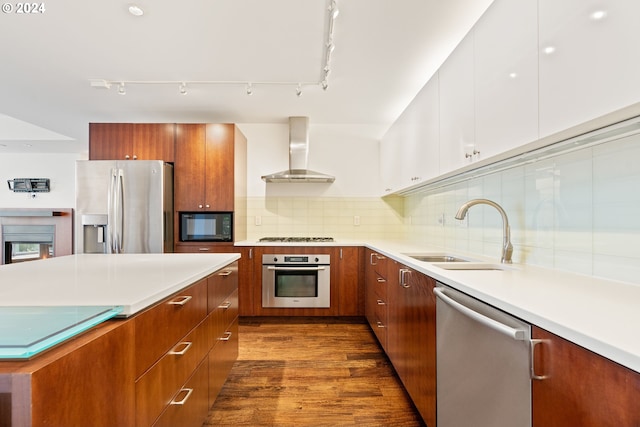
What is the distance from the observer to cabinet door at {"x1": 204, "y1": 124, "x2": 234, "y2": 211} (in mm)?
3152

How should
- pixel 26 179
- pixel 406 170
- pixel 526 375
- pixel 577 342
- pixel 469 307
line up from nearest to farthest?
pixel 577 342, pixel 526 375, pixel 469 307, pixel 406 170, pixel 26 179

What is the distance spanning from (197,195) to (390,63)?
236 centimetres

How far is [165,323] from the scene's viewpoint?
101 centimetres

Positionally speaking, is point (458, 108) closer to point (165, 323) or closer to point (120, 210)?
point (165, 323)

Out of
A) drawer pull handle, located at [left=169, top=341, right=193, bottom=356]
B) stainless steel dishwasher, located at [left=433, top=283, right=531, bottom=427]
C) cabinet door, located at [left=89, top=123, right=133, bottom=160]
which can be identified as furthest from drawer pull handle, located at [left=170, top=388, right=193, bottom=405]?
cabinet door, located at [left=89, top=123, right=133, bottom=160]

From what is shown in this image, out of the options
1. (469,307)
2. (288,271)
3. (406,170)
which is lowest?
(288,271)

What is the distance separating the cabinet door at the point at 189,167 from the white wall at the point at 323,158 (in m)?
0.69

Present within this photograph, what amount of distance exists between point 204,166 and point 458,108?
2590mm

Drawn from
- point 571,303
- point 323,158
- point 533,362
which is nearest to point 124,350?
point 533,362

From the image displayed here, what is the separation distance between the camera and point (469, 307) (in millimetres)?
1035

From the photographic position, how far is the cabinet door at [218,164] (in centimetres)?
315

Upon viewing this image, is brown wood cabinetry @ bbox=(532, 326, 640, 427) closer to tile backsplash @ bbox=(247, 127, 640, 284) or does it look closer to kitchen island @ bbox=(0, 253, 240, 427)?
tile backsplash @ bbox=(247, 127, 640, 284)

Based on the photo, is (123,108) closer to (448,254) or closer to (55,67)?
(55,67)

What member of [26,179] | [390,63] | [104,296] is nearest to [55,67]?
[104,296]
